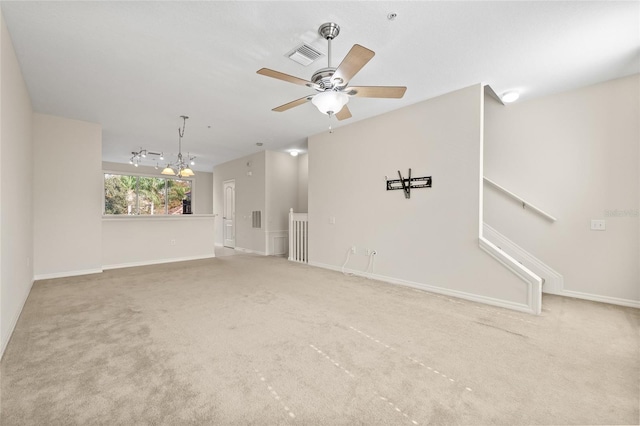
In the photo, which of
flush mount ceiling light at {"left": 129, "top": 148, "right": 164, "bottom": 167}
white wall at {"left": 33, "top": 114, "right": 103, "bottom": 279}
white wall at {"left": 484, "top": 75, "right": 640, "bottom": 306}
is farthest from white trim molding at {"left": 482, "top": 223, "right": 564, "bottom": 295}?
flush mount ceiling light at {"left": 129, "top": 148, "right": 164, "bottom": 167}

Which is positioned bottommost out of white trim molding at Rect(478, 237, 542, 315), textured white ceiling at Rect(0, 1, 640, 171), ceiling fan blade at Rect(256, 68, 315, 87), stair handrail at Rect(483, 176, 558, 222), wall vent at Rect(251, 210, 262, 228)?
white trim molding at Rect(478, 237, 542, 315)

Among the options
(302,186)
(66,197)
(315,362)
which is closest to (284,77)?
(315,362)

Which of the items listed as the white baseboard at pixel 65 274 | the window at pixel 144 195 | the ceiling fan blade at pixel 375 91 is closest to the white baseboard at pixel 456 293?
the ceiling fan blade at pixel 375 91

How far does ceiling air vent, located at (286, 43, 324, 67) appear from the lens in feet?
8.81

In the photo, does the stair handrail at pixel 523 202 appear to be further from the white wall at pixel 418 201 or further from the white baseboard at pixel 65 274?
the white baseboard at pixel 65 274

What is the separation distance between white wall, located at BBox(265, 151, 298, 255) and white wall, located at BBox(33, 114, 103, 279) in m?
3.41

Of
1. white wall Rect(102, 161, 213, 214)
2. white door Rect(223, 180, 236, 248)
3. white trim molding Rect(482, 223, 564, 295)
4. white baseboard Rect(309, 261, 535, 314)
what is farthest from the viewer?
white wall Rect(102, 161, 213, 214)

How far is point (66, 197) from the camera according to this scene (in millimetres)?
4785

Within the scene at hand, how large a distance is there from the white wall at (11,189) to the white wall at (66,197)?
4.16 feet

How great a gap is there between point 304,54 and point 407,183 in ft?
7.76

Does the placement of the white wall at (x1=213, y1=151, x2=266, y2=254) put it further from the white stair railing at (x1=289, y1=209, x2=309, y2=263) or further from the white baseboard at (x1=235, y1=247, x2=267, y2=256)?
the white stair railing at (x1=289, y1=209, x2=309, y2=263)

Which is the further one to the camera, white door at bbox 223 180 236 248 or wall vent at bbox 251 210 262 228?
white door at bbox 223 180 236 248

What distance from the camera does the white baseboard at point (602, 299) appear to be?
3.33 m

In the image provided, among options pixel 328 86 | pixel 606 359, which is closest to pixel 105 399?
pixel 328 86
